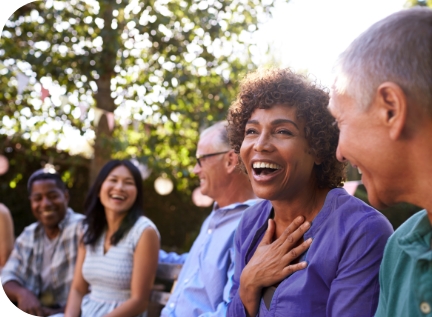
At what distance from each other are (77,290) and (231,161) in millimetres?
1545

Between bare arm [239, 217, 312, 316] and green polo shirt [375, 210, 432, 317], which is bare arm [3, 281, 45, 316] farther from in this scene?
green polo shirt [375, 210, 432, 317]

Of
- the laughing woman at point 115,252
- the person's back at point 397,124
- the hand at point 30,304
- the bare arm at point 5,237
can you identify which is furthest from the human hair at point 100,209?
the person's back at point 397,124

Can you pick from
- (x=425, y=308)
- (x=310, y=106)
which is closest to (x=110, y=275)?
(x=310, y=106)

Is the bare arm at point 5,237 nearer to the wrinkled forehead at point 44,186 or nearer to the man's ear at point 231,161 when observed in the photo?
the wrinkled forehead at point 44,186

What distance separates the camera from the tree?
19.9ft

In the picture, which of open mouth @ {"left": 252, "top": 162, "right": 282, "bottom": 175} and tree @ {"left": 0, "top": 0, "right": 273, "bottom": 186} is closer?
open mouth @ {"left": 252, "top": 162, "right": 282, "bottom": 175}

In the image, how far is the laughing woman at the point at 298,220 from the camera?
5.54ft

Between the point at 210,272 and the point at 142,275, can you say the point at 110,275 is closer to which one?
the point at 142,275

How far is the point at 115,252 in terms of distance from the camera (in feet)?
11.6

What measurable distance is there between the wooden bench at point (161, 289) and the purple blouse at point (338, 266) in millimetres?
1760

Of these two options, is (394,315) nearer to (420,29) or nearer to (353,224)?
(353,224)

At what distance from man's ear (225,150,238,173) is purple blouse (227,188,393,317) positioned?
4.45ft

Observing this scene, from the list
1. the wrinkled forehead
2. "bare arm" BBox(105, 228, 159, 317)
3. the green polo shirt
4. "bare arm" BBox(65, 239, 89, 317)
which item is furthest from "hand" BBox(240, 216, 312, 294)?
the wrinkled forehead

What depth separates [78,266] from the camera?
3.76 meters
